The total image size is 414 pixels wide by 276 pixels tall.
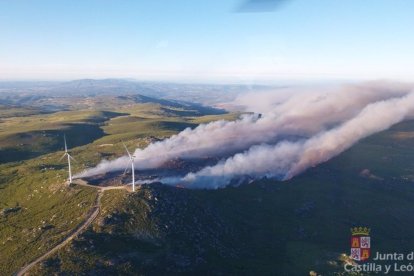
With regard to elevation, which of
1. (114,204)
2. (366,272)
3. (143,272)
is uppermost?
(114,204)

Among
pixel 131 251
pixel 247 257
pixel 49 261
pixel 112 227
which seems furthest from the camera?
pixel 247 257

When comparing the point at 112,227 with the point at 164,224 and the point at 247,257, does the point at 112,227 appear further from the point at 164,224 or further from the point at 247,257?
the point at 247,257

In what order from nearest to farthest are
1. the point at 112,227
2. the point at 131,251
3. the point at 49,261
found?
the point at 49,261 < the point at 131,251 < the point at 112,227

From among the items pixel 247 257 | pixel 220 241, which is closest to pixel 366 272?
pixel 247 257

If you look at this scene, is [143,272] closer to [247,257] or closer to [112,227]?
[112,227]

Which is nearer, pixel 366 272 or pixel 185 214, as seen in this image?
pixel 366 272

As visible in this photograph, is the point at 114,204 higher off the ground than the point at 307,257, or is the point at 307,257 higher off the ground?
the point at 114,204

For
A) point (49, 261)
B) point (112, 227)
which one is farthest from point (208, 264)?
point (49, 261)

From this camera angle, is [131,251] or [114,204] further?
[114,204]

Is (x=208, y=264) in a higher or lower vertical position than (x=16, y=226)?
lower
